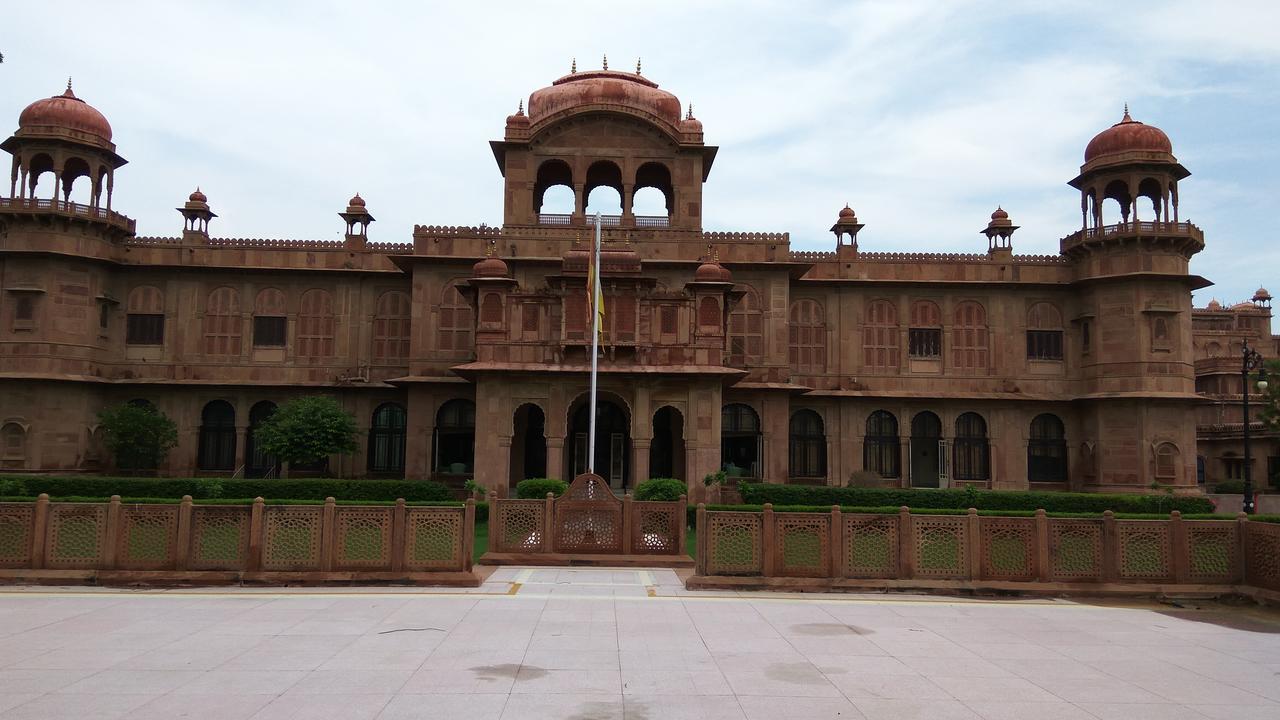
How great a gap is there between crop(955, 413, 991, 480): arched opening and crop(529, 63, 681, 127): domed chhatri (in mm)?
16045

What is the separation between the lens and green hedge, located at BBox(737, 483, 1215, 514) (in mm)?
24969

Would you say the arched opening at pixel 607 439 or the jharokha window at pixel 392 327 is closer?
the arched opening at pixel 607 439

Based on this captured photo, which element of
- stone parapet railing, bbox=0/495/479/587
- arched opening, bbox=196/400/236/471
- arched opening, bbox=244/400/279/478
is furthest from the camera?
arched opening, bbox=196/400/236/471

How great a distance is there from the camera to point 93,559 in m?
13.5

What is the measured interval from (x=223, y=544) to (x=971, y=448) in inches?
1115

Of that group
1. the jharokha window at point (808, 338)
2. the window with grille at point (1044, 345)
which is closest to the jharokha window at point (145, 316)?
the jharokha window at point (808, 338)

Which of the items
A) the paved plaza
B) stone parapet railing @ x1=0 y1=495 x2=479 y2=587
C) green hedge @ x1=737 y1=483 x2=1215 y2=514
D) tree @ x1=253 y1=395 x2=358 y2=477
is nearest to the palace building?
tree @ x1=253 y1=395 x2=358 y2=477

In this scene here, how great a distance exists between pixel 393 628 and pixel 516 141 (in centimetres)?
2433

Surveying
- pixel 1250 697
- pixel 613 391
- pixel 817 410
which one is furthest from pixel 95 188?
pixel 1250 697

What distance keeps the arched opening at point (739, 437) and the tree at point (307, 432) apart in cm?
1347

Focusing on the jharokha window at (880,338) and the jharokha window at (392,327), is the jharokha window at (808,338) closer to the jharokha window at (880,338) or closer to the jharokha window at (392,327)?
the jharokha window at (880,338)

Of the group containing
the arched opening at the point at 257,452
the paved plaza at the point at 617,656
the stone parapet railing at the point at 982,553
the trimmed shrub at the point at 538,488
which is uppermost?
the arched opening at the point at 257,452

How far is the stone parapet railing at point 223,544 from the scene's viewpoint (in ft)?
44.3

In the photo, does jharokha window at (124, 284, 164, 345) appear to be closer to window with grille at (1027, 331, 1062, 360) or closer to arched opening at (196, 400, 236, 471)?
arched opening at (196, 400, 236, 471)
